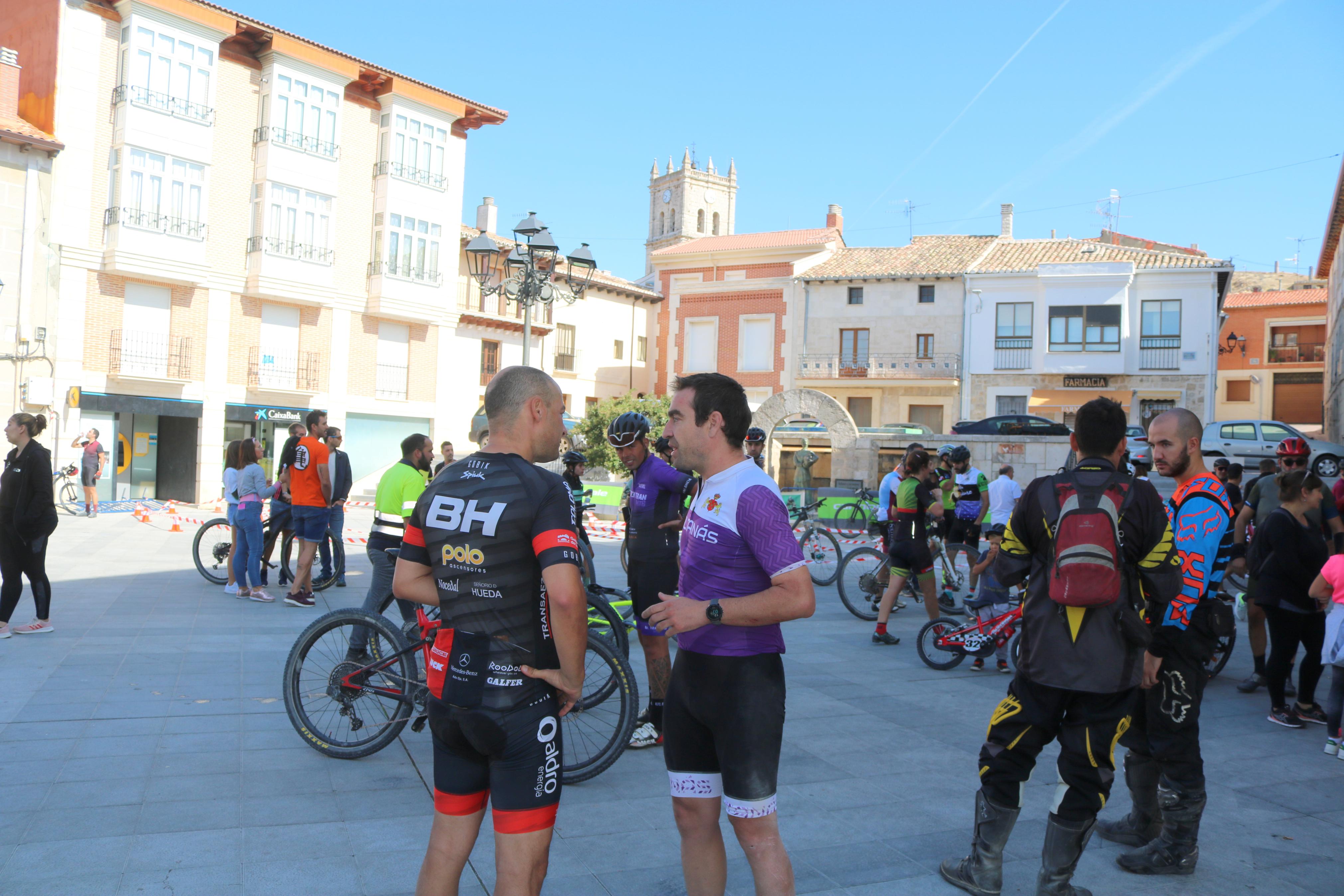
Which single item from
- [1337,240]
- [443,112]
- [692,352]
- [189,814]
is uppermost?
[443,112]

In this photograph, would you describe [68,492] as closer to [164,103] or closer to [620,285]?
[164,103]

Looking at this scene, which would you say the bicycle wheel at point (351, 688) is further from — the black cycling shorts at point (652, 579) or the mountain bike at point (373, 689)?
the black cycling shorts at point (652, 579)

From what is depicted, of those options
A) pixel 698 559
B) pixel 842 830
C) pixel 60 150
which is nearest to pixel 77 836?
pixel 698 559

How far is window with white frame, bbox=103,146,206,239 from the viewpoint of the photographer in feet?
80.1

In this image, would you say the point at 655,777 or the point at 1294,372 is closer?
the point at 655,777

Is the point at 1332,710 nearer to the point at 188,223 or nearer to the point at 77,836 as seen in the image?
the point at 77,836

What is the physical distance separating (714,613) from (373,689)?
2944 mm

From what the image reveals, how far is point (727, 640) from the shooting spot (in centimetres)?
285

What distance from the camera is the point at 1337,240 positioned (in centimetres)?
3031

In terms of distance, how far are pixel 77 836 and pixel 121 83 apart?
26194mm

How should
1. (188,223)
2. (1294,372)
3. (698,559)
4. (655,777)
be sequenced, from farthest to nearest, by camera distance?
(1294,372)
(188,223)
(655,777)
(698,559)

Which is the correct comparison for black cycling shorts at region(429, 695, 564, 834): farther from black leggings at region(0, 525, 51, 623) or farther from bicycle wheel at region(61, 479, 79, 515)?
bicycle wheel at region(61, 479, 79, 515)

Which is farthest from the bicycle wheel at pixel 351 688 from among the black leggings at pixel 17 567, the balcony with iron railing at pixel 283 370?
the balcony with iron railing at pixel 283 370

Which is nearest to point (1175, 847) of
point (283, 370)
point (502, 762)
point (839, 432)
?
point (502, 762)
